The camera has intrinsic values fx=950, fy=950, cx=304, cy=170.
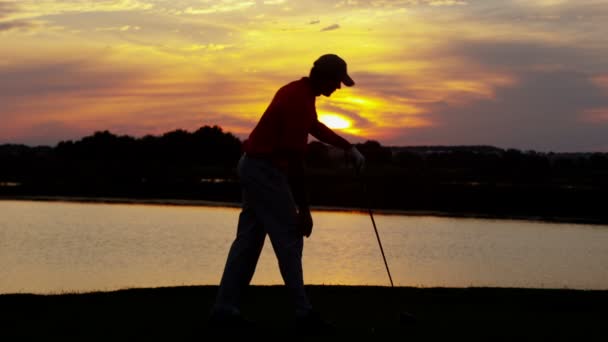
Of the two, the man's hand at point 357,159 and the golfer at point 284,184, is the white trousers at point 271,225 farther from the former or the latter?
the man's hand at point 357,159

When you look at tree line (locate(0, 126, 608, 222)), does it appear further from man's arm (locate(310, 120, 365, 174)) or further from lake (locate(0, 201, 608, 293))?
man's arm (locate(310, 120, 365, 174))

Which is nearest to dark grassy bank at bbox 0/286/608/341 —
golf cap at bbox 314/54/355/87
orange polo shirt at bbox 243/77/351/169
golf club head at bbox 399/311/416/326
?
golf club head at bbox 399/311/416/326

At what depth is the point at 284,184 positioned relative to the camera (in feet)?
25.0

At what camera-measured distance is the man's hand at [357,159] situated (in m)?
7.84

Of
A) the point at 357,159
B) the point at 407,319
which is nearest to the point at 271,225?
the point at 357,159

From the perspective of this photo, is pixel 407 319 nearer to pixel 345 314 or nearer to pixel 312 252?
pixel 345 314

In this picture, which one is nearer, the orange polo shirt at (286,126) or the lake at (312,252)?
the orange polo shirt at (286,126)

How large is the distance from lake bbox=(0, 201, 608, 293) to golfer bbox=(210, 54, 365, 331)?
6.59 meters

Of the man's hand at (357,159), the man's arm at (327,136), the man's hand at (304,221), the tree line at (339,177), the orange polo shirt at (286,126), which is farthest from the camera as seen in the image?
the tree line at (339,177)

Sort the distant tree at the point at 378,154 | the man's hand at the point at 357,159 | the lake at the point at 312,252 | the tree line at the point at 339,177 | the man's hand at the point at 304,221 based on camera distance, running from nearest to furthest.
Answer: the man's hand at the point at 304,221, the man's hand at the point at 357,159, the lake at the point at 312,252, the tree line at the point at 339,177, the distant tree at the point at 378,154

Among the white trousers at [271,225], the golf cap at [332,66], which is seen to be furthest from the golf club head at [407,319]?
the golf cap at [332,66]

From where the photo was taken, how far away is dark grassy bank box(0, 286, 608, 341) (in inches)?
296

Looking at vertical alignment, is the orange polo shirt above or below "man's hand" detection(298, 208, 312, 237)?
above

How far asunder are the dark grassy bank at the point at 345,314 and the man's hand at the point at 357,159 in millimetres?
1323
